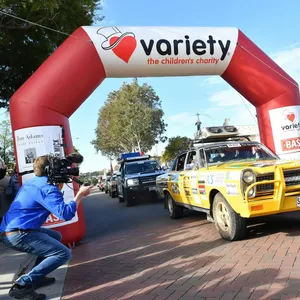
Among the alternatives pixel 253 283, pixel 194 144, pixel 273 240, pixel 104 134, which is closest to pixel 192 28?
pixel 194 144

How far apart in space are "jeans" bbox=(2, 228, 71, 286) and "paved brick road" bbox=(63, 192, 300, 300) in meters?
0.50

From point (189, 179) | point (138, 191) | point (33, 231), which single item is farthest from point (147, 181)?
point (33, 231)

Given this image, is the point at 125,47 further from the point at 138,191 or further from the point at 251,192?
the point at 138,191

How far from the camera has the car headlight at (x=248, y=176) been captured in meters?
5.73

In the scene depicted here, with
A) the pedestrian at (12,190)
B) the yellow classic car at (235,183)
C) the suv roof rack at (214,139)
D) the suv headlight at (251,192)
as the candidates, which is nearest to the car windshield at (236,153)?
the yellow classic car at (235,183)

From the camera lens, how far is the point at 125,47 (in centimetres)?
805

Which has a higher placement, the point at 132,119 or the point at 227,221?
the point at 132,119

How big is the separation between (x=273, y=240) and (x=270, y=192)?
0.88m

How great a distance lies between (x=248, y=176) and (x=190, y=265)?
1644mm

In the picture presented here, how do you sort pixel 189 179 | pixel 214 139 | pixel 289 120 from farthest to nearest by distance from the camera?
pixel 289 120 < pixel 214 139 < pixel 189 179

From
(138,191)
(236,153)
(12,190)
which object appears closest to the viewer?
(236,153)

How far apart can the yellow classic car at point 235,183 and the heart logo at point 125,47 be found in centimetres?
254

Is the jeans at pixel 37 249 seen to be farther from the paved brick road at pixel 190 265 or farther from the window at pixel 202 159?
the window at pixel 202 159

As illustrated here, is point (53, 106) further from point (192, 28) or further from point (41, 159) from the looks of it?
point (192, 28)
